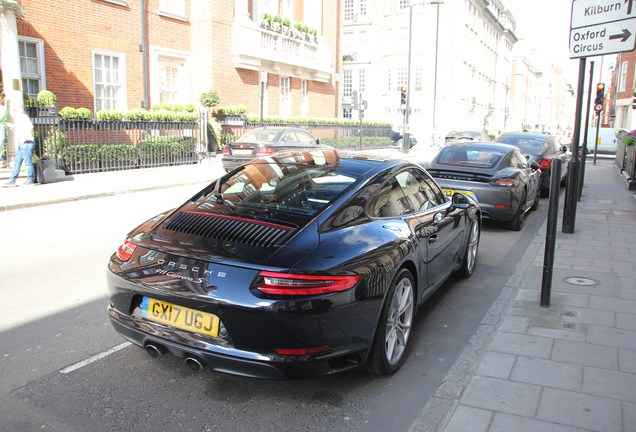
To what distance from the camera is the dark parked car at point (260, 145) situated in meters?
15.8

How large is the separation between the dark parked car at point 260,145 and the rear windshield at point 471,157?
630cm

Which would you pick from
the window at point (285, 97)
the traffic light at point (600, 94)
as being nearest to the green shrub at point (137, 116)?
the window at point (285, 97)

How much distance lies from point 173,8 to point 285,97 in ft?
Result: 27.4

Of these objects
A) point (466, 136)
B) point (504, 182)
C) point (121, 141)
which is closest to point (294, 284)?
point (504, 182)

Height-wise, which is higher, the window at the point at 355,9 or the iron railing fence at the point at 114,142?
the window at the point at 355,9

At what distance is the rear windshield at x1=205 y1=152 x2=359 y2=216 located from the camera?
12.5 feet

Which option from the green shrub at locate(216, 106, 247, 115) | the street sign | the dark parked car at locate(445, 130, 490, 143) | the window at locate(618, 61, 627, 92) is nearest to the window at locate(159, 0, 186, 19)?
the green shrub at locate(216, 106, 247, 115)

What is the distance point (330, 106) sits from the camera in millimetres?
32312

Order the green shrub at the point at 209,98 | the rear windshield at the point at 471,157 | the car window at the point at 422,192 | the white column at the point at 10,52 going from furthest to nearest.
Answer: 1. the green shrub at the point at 209,98
2. the white column at the point at 10,52
3. the rear windshield at the point at 471,157
4. the car window at the point at 422,192

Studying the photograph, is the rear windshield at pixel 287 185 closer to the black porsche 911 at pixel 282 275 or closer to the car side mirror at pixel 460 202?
the black porsche 911 at pixel 282 275

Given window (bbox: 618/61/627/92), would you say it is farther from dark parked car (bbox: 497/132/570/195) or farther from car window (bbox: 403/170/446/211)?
car window (bbox: 403/170/446/211)

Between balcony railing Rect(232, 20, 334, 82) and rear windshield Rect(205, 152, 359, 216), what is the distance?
20640mm

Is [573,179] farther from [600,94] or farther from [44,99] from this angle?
[600,94]

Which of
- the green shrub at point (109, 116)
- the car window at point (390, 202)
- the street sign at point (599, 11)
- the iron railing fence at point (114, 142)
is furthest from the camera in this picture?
the green shrub at point (109, 116)
